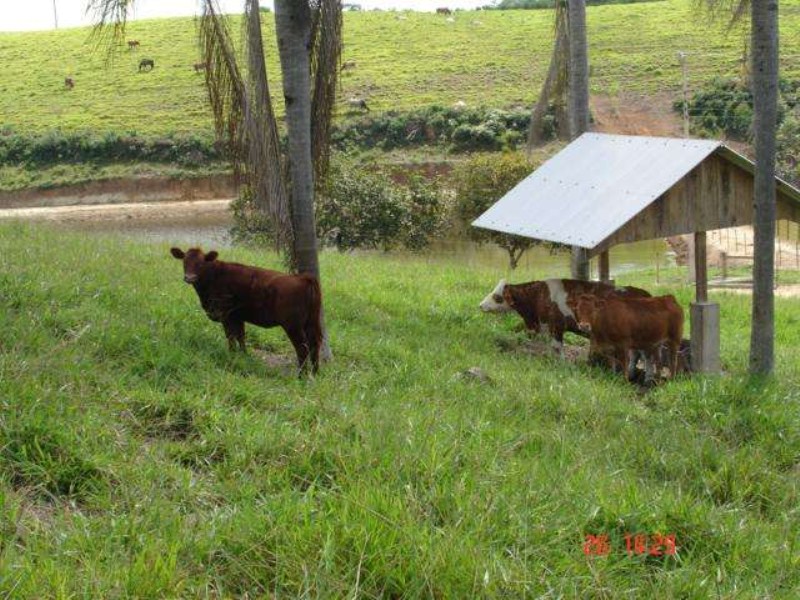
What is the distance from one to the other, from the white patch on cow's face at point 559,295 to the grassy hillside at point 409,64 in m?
45.1

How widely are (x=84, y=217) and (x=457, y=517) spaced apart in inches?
1800

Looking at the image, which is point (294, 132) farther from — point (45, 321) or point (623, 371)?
point (623, 371)

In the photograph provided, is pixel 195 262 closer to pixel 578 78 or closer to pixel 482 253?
pixel 578 78

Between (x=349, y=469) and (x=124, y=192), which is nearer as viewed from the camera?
(x=349, y=469)

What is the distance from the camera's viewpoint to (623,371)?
1133 centimetres

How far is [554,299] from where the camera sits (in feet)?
41.9

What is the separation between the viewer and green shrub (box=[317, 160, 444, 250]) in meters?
28.1

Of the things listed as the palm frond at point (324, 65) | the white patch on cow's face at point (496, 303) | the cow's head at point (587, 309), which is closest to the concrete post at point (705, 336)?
the cow's head at point (587, 309)

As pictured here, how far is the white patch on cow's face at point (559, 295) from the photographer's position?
12594 mm

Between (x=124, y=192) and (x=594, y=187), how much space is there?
4573cm

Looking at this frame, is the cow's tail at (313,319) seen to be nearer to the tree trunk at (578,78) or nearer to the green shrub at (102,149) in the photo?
the tree trunk at (578,78)

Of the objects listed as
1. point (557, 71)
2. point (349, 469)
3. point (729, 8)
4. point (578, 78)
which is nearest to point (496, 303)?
point (578, 78)

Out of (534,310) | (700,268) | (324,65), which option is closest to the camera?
(324,65)

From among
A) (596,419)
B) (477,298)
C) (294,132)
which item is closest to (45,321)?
(294,132)
